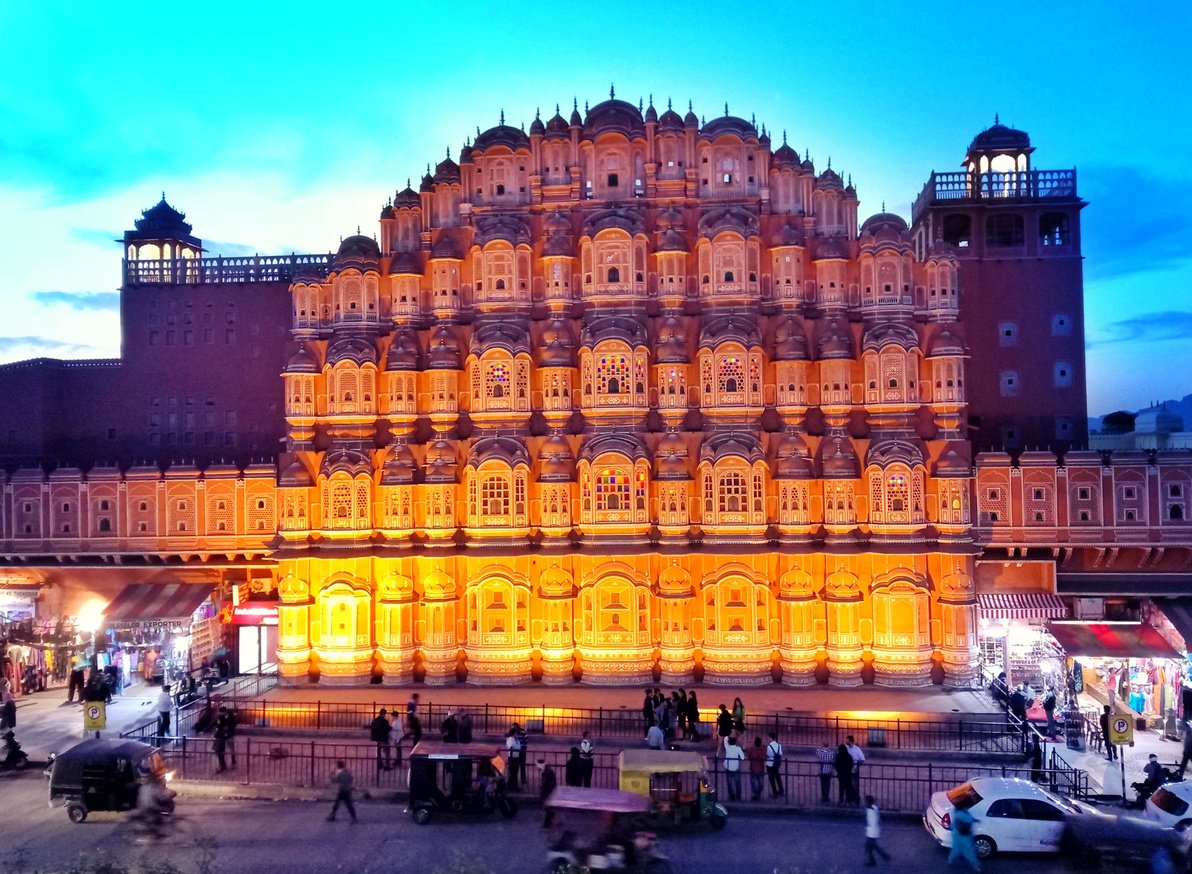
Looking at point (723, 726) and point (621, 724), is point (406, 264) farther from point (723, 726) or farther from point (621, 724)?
point (723, 726)

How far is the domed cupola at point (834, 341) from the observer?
3206 centimetres

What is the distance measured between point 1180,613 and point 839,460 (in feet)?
43.1

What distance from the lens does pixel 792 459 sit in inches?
1246

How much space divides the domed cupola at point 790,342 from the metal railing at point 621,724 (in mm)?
11715

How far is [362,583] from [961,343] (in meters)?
22.0

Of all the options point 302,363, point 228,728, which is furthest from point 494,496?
point 228,728

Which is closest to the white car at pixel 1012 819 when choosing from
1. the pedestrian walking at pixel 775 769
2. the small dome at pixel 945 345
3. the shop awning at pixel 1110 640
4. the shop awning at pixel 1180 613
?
the pedestrian walking at pixel 775 769

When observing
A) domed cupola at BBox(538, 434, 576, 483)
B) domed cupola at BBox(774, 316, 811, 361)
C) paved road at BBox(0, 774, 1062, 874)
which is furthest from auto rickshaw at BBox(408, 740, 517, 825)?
domed cupola at BBox(774, 316, 811, 361)

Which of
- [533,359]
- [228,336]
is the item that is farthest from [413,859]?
[228,336]

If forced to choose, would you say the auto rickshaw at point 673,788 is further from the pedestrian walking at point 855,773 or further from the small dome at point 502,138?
the small dome at point 502,138

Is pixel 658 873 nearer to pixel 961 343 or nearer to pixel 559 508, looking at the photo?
pixel 559 508

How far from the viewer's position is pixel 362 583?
107 ft

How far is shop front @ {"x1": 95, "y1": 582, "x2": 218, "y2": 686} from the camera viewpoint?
34094 millimetres

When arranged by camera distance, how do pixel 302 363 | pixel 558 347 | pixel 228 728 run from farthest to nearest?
pixel 302 363 → pixel 558 347 → pixel 228 728
